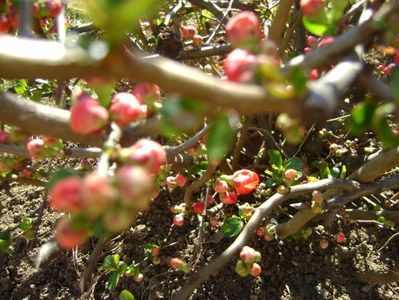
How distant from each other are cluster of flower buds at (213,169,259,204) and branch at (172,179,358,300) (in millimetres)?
99

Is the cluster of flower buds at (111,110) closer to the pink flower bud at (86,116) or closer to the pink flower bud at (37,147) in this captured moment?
the pink flower bud at (86,116)

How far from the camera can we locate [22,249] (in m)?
2.11

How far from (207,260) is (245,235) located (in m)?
0.51

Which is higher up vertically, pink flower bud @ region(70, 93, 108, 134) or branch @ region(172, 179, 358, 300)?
pink flower bud @ region(70, 93, 108, 134)

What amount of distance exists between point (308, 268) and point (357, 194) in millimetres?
488

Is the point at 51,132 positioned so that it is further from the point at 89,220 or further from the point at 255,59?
the point at 255,59

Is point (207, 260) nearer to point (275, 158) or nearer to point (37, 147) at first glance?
point (275, 158)

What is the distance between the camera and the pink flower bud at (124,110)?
31.0 inches

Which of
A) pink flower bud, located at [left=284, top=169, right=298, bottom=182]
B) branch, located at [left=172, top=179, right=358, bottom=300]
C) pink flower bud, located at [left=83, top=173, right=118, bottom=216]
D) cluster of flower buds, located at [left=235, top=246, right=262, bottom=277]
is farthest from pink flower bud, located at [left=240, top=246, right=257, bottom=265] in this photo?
pink flower bud, located at [left=83, top=173, right=118, bottom=216]

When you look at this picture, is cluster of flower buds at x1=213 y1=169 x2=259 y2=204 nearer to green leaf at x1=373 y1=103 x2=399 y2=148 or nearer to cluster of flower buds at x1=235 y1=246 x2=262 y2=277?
cluster of flower buds at x1=235 y1=246 x2=262 y2=277

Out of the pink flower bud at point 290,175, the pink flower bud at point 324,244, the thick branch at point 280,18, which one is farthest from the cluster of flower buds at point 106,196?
the pink flower bud at point 324,244

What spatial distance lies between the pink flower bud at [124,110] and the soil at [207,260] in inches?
42.3

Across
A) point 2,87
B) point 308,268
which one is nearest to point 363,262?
point 308,268

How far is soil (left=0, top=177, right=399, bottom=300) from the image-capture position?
185 cm
